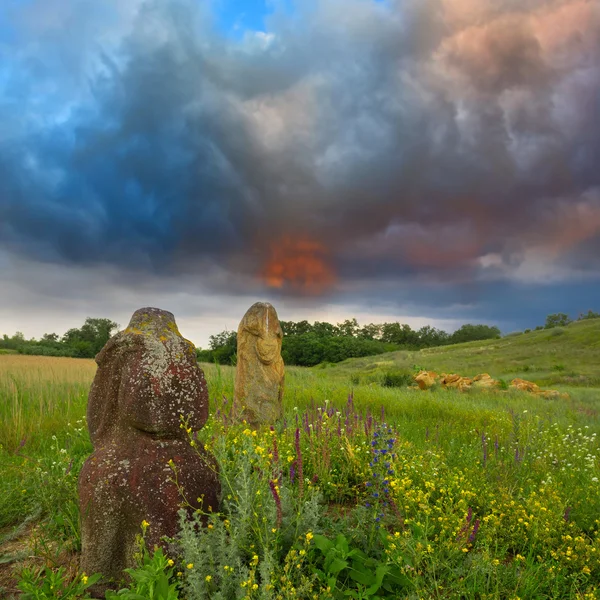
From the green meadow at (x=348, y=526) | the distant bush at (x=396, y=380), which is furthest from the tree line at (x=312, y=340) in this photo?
the green meadow at (x=348, y=526)

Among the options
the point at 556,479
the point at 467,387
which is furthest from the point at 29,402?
the point at 467,387

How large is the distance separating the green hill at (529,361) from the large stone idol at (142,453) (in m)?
21.0

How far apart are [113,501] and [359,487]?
283cm

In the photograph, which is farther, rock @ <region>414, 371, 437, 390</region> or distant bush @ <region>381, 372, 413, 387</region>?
distant bush @ <region>381, 372, 413, 387</region>

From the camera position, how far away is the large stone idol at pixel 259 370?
10.9 metres

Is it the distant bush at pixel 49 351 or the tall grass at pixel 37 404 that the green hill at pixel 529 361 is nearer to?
the tall grass at pixel 37 404

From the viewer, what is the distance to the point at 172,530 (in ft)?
13.2

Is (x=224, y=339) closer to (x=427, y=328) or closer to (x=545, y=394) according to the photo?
(x=545, y=394)

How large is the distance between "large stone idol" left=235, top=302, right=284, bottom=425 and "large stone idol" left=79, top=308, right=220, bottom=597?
21.1 ft

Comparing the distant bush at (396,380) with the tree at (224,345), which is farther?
the tree at (224,345)

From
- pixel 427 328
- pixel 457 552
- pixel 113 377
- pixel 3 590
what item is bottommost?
pixel 3 590

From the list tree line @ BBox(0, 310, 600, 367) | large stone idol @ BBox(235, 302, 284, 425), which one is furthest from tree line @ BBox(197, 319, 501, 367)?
large stone idol @ BBox(235, 302, 284, 425)

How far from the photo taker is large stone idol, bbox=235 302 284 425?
10.9m

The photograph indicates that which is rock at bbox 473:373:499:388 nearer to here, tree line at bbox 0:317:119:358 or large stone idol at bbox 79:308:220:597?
large stone idol at bbox 79:308:220:597
